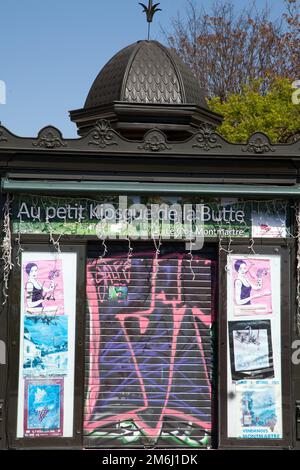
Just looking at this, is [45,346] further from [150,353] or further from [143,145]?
[143,145]

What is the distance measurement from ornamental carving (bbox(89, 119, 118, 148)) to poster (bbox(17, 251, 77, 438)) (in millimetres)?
1407

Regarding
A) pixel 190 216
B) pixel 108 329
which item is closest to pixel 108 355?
pixel 108 329

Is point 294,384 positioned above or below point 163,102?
below

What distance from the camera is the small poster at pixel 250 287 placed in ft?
27.1

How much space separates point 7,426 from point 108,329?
162 cm

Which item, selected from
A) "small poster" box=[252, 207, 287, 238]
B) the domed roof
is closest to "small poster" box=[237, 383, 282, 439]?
"small poster" box=[252, 207, 287, 238]

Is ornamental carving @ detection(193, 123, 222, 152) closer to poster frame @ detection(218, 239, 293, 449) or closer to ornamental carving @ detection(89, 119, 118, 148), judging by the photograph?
ornamental carving @ detection(89, 119, 118, 148)

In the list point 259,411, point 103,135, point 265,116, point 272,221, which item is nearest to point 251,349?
point 259,411

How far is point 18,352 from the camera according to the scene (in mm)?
8047

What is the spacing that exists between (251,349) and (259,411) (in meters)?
0.74

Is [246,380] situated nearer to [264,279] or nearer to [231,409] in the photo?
[231,409]

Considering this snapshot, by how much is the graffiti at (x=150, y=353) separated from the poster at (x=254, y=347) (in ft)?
1.02

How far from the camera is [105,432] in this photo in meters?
8.15

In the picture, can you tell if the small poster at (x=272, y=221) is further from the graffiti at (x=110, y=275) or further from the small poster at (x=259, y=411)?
the small poster at (x=259, y=411)
